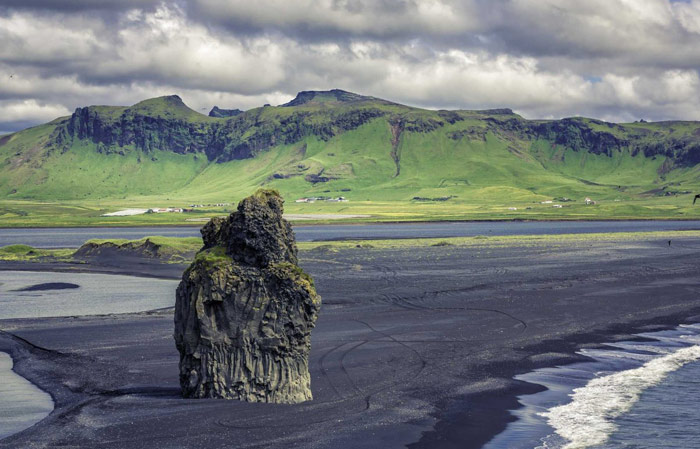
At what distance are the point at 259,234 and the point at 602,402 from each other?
15.9 m

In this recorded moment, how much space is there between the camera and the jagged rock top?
29.9 metres

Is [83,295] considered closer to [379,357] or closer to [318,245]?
[379,357]

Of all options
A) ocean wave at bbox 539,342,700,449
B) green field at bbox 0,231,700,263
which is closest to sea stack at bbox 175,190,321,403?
ocean wave at bbox 539,342,700,449

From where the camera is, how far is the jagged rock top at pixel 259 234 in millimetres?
29922

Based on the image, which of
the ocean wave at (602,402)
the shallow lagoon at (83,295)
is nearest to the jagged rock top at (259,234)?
the ocean wave at (602,402)

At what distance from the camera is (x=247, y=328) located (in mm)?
28891

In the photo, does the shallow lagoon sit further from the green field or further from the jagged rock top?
the jagged rock top

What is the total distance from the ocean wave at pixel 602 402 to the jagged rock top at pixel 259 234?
1261cm

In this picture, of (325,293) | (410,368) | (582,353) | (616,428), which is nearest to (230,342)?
(410,368)

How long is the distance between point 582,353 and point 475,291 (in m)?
24.5

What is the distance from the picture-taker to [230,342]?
94.8 ft

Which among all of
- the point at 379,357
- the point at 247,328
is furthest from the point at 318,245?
A: the point at 247,328

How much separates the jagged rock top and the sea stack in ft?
0.30

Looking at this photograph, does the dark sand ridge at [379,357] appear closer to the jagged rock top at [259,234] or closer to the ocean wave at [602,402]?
the ocean wave at [602,402]
